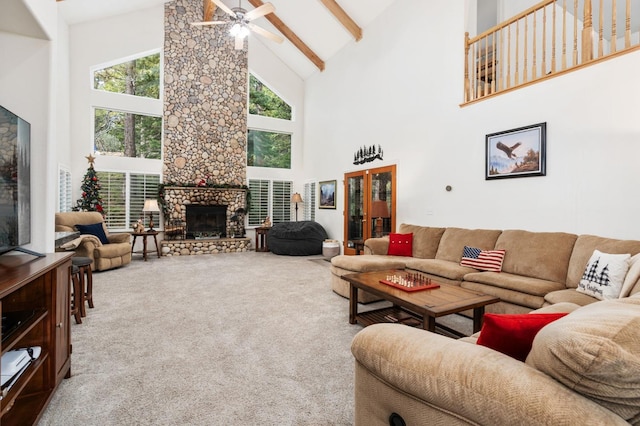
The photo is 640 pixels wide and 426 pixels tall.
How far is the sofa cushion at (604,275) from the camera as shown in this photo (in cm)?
256

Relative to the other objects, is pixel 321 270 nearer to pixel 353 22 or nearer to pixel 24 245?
pixel 24 245

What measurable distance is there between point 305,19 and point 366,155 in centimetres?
359

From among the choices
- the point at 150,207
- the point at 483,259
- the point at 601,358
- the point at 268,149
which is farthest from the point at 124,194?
the point at 601,358

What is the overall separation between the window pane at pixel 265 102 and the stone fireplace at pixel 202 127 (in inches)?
10.5

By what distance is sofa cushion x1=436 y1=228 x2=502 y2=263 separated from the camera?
4086 mm

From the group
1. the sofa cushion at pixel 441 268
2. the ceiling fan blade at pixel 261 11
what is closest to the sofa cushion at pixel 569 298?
the sofa cushion at pixel 441 268

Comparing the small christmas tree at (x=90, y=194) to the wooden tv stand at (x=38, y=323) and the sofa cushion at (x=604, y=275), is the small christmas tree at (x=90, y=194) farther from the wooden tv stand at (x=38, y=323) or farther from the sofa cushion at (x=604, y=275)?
the sofa cushion at (x=604, y=275)

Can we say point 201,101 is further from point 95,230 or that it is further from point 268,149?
point 95,230

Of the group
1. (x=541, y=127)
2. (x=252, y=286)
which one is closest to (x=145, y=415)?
(x=252, y=286)

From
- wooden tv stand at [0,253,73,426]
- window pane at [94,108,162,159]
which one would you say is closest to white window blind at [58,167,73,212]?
window pane at [94,108,162,159]

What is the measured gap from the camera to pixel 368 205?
6.71 meters

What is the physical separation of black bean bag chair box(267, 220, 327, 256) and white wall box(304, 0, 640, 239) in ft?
1.63

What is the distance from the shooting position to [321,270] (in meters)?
5.93

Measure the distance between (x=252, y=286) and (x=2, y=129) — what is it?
3.32 metres
